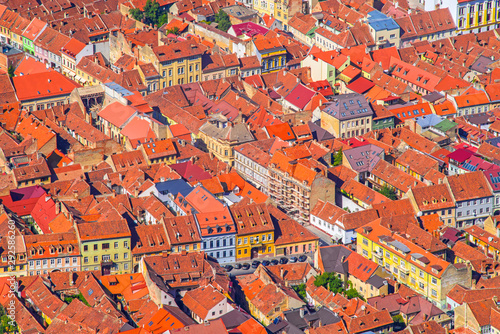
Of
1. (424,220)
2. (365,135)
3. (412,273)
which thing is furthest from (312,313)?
(365,135)

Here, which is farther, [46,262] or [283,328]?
[46,262]

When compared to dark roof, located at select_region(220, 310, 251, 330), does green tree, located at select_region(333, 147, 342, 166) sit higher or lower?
higher

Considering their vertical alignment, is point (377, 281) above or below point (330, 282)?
above

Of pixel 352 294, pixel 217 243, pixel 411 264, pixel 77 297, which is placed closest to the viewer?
pixel 77 297

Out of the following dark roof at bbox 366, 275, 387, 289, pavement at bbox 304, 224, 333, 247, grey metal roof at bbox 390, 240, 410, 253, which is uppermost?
grey metal roof at bbox 390, 240, 410, 253

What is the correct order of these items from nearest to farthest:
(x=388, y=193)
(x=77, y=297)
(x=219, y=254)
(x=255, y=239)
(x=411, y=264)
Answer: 1. (x=77, y=297)
2. (x=411, y=264)
3. (x=219, y=254)
4. (x=255, y=239)
5. (x=388, y=193)

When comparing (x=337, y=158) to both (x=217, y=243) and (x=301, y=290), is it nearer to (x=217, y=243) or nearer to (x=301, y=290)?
(x=217, y=243)

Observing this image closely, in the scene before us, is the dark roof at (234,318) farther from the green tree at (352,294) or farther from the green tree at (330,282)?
the green tree at (352,294)

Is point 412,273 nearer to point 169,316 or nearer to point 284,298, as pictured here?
point 284,298

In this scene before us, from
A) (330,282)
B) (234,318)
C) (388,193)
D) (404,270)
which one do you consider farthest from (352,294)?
(388,193)

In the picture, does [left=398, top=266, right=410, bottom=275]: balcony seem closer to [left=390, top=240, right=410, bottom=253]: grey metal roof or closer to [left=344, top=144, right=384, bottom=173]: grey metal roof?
[left=390, top=240, right=410, bottom=253]: grey metal roof

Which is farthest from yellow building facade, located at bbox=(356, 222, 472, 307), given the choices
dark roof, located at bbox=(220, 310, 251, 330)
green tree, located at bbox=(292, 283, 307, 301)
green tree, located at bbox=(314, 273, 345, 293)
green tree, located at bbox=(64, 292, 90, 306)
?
green tree, located at bbox=(64, 292, 90, 306)

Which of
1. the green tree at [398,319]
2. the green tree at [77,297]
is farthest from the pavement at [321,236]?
the green tree at [77,297]
